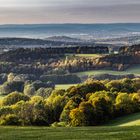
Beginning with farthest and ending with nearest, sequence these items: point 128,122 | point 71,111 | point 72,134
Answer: point 71,111
point 128,122
point 72,134

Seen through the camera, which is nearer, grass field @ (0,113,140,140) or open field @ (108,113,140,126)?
grass field @ (0,113,140,140)

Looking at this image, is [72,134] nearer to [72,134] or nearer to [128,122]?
[72,134]

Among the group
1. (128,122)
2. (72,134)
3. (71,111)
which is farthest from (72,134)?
(71,111)

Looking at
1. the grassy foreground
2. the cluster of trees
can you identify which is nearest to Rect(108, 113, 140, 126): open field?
the cluster of trees

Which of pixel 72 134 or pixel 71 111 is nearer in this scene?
pixel 72 134

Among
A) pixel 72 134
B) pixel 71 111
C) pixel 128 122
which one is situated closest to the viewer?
pixel 72 134

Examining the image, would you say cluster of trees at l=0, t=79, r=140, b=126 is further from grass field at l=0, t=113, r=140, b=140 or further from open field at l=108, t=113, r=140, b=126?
grass field at l=0, t=113, r=140, b=140

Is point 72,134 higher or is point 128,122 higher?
point 72,134

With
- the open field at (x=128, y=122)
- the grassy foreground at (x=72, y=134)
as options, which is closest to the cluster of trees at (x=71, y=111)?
→ the open field at (x=128, y=122)

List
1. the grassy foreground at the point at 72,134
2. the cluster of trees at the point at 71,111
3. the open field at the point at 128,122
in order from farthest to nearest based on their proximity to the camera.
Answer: the cluster of trees at the point at 71,111, the open field at the point at 128,122, the grassy foreground at the point at 72,134

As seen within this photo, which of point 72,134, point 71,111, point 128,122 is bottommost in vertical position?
point 71,111

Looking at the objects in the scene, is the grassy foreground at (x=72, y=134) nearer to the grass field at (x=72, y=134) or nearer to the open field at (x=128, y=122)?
the grass field at (x=72, y=134)
